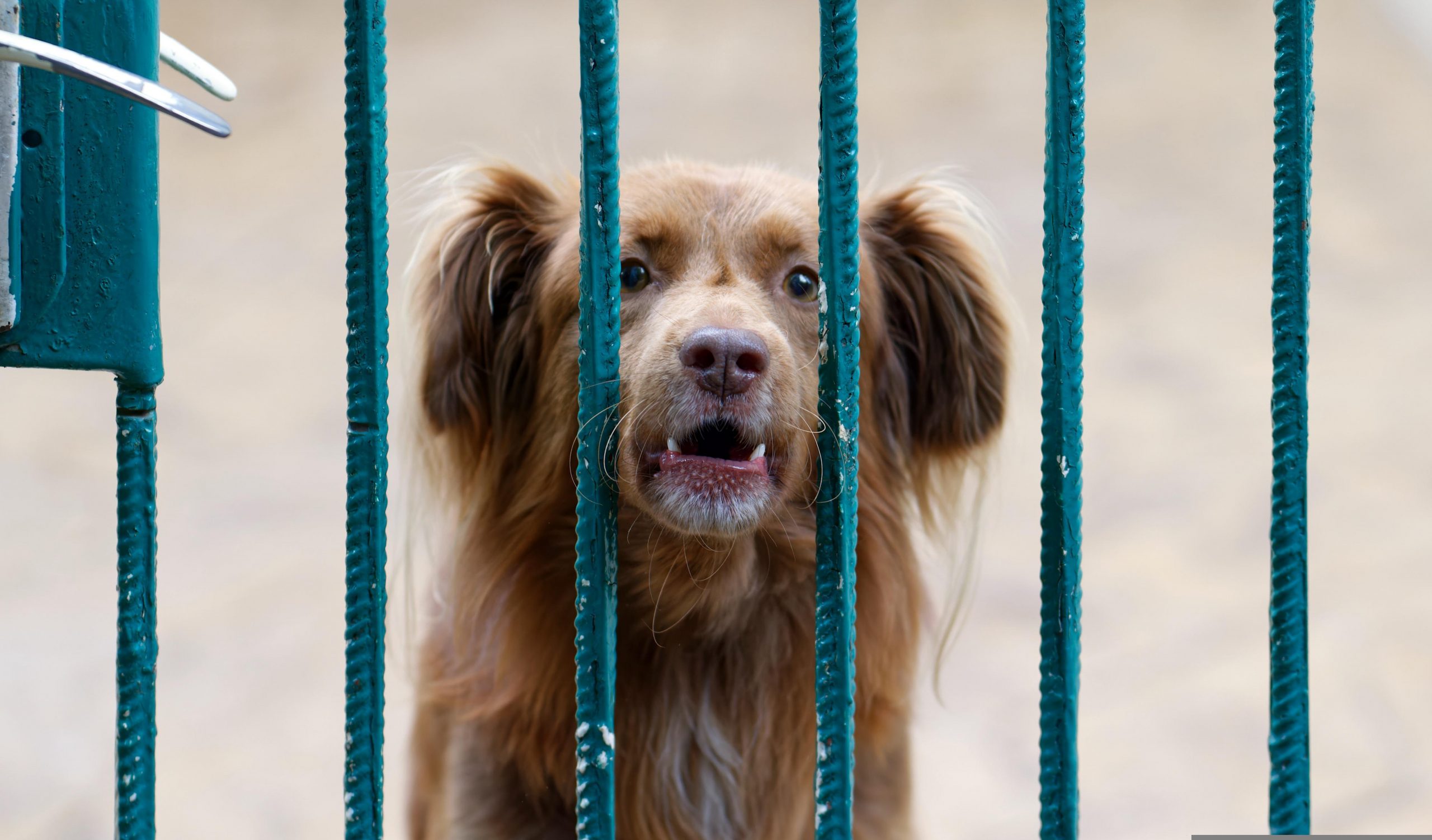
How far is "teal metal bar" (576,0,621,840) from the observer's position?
1.13m

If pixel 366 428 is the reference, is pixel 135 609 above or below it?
below

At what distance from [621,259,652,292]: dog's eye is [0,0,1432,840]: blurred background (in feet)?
1.72

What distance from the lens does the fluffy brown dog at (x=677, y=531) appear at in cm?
213

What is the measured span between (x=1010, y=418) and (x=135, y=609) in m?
1.80

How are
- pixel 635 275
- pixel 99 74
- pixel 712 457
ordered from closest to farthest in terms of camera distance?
pixel 99 74, pixel 712 457, pixel 635 275

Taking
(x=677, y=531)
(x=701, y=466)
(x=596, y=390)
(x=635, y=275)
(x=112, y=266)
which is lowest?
(x=677, y=531)

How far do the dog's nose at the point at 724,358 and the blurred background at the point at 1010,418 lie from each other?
826 millimetres

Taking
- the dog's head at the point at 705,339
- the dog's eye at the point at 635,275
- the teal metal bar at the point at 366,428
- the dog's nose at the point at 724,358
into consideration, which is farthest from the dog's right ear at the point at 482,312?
the teal metal bar at the point at 366,428

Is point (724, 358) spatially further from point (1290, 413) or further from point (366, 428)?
point (1290, 413)

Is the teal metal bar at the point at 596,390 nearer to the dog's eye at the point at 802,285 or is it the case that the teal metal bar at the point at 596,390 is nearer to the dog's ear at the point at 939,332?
the dog's eye at the point at 802,285

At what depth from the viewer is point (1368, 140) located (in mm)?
7438

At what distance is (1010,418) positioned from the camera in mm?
2496

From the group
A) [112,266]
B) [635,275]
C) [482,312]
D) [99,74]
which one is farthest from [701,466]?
[99,74]

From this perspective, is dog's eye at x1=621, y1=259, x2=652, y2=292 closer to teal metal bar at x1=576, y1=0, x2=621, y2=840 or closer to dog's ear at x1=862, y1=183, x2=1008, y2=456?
dog's ear at x1=862, y1=183, x2=1008, y2=456
